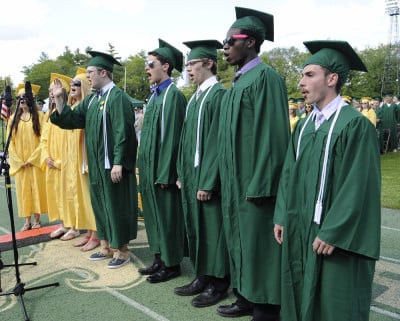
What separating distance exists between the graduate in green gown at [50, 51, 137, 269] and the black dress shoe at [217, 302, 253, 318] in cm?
161

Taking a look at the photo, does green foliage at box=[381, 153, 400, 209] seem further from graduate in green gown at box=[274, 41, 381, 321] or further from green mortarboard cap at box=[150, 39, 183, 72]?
graduate in green gown at box=[274, 41, 381, 321]

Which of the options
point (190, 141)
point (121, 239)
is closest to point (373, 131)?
point (190, 141)

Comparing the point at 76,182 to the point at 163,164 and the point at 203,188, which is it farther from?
the point at 203,188

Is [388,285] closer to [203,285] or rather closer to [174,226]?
[203,285]

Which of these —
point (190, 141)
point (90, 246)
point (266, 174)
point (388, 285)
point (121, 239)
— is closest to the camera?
point (266, 174)

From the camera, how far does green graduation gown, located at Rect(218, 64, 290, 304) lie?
3107 millimetres

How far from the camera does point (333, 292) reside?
242cm

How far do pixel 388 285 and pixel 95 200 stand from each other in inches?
134

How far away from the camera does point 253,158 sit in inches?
125

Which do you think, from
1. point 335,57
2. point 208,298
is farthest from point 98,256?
point 335,57

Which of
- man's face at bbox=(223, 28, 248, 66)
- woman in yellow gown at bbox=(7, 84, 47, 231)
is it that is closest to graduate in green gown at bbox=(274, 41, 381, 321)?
man's face at bbox=(223, 28, 248, 66)

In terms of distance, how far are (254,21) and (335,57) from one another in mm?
1002

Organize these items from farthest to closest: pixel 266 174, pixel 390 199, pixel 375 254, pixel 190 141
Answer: pixel 390 199
pixel 190 141
pixel 266 174
pixel 375 254

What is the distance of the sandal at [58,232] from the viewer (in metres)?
6.17
